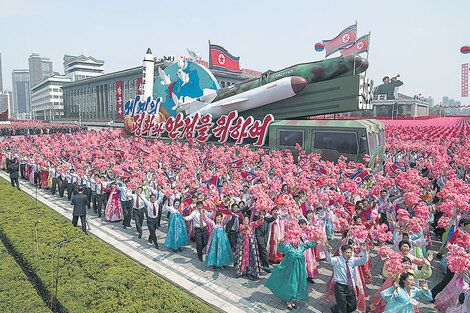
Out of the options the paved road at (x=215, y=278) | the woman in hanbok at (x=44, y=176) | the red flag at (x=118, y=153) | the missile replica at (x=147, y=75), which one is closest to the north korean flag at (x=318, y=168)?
the paved road at (x=215, y=278)

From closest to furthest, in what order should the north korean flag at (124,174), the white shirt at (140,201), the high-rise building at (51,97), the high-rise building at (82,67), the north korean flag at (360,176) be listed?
the white shirt at (140,201), the north korean flag at (124,174), the north korean flag at (360,176), the high-rise building at (51,97), the high-rise building at (82,67)

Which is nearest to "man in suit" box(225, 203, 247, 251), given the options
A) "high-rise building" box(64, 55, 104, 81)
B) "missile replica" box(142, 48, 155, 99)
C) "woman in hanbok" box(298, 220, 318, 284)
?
"woman in hanbok" box(298, 220, 318, 284)

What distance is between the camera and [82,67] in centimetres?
12425

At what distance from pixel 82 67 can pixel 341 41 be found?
408 ft

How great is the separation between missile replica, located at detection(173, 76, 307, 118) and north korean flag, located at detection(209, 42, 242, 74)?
9.68 metres

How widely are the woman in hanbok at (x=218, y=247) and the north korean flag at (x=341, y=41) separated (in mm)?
20934

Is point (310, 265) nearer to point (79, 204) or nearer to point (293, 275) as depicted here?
point (293, 275)

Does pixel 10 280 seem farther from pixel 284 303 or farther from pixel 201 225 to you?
pixel 284 303

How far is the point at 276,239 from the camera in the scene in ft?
27.9

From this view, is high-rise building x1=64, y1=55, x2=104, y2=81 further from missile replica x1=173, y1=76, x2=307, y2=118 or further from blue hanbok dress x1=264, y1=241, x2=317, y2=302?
blue hanbok dress x1=264, y1=241, x2=317, y2=302

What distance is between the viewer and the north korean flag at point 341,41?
23.8 meters

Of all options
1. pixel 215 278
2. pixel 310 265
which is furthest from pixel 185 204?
pixel 310 265

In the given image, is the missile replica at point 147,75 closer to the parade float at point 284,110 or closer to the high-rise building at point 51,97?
the parade float at point 284,110

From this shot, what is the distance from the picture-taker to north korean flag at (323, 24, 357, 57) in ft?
78.2
